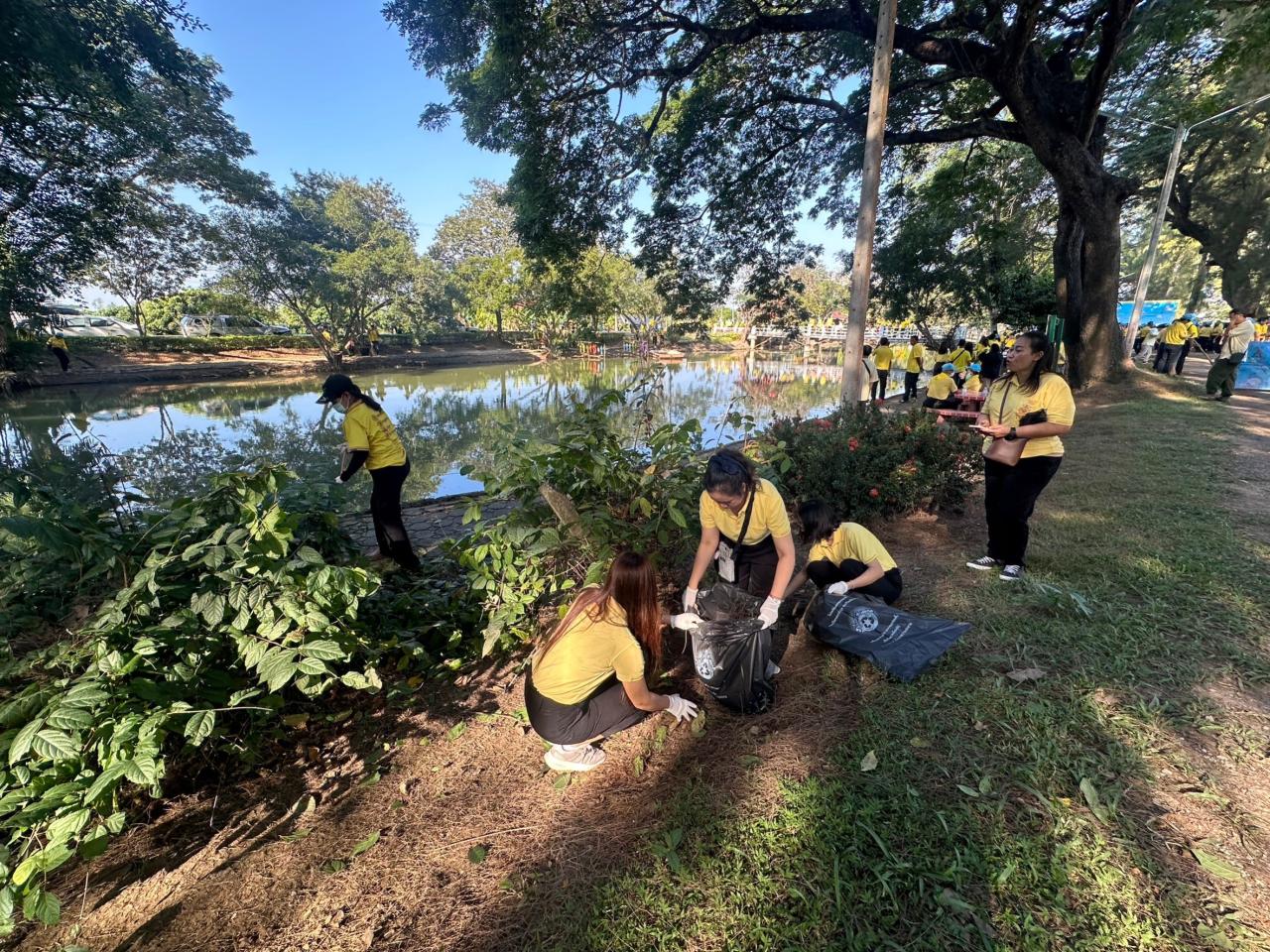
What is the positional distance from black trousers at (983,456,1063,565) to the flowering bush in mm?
1026

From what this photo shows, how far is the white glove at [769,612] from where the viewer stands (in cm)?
235

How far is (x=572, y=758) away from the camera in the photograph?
2221mm

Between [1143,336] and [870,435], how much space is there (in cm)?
2165

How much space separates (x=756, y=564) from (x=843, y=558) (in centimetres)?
54

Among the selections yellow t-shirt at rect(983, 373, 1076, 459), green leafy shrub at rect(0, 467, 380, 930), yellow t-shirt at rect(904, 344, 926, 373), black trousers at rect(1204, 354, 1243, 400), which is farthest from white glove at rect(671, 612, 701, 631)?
black trousers at rect(1204, 354, 1243, 400)

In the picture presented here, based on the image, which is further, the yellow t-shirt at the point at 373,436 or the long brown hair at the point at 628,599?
the yellow t-shirt at the point at 373,436

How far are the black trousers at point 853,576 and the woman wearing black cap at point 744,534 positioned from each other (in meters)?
0.37

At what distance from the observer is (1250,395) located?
32.7 feet

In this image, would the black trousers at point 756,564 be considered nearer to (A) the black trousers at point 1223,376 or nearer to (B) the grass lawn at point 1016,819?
(B) the grass lawn at point 1016,819

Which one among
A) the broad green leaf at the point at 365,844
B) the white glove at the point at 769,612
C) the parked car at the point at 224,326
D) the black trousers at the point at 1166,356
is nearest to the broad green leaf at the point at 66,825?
the broad green leaf at the point at 365,844

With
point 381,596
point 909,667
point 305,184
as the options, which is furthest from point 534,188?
point 305,184

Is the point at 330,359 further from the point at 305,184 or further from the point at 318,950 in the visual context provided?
the point at 318,950

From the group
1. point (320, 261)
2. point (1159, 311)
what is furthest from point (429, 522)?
point (1159, 311)

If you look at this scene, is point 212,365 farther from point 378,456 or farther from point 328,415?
point 378,456
